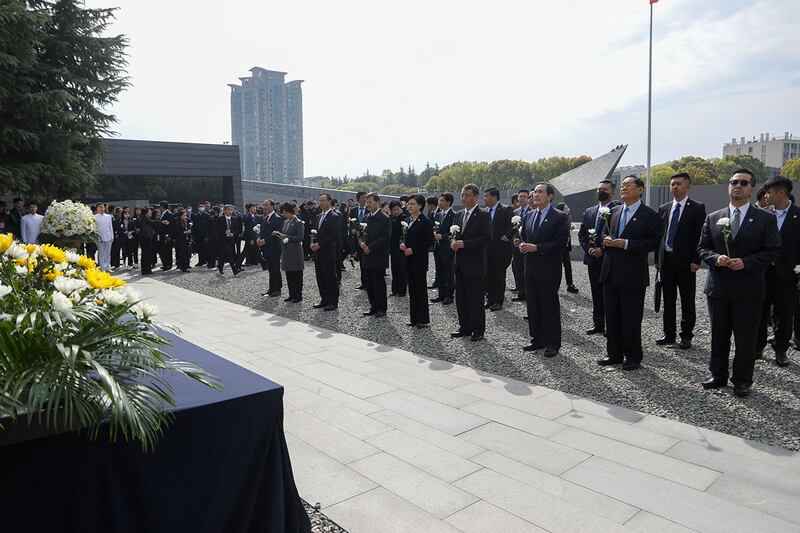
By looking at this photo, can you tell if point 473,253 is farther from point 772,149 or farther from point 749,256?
point 772,149

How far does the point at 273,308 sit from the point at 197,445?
793 cm

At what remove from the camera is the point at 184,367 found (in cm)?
222

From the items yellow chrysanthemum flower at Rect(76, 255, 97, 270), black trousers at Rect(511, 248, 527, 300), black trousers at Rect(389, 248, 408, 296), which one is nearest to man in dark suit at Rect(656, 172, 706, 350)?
black trousers at Rect(511, 248, 527, 300)

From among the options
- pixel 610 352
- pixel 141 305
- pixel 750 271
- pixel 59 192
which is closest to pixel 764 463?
pixel 750 271

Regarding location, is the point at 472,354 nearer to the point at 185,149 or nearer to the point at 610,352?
the point at 610,352

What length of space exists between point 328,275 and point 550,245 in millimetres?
4728

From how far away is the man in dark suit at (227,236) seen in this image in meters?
15.1

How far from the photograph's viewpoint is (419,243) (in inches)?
314

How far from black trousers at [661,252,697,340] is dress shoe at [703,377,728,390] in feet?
5.21

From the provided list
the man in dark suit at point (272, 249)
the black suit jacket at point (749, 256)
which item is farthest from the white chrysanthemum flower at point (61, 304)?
the man in dark suit at point (272, 249)

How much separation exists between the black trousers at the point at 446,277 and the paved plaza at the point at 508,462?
14.6 feet

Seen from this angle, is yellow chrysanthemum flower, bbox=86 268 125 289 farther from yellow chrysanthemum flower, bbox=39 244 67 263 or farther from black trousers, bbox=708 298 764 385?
black trousers, bbox=708 298 764 385

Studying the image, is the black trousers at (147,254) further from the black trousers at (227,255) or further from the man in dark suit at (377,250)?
the man in dark suit at (377,250)

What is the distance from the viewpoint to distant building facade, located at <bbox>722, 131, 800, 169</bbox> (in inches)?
5266
